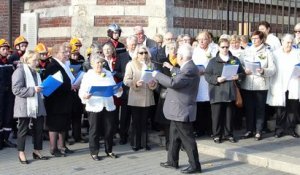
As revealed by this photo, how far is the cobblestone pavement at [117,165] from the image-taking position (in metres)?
7.57

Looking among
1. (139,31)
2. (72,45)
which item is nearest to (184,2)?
(139,31)

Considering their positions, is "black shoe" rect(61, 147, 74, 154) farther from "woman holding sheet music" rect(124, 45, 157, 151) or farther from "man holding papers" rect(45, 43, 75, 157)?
"woman holding sheet music" rect(124, 45, 157, 151)

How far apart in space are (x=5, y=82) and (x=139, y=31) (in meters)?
2.75

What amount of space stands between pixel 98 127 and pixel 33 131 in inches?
43.0

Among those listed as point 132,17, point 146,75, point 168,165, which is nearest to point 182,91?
A: point 146,75

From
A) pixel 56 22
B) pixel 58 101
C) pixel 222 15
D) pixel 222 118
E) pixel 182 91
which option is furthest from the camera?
pixel 56 22

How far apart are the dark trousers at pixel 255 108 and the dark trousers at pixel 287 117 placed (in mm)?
413

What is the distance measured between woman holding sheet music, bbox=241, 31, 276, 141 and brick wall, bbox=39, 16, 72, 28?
586cm

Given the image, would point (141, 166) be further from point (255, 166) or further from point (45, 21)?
point (45, 21)

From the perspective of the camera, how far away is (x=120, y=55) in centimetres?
930

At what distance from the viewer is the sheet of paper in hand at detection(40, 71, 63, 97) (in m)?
8.14

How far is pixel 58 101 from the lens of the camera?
848 cm

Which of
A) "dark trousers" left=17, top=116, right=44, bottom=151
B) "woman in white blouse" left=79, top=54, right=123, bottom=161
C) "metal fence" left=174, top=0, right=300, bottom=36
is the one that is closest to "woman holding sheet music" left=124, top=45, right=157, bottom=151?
"woman in white blouse" left=79, top=54, right=123, bottom=161

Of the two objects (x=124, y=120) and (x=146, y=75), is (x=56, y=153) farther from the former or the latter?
(x=146, y=75)
